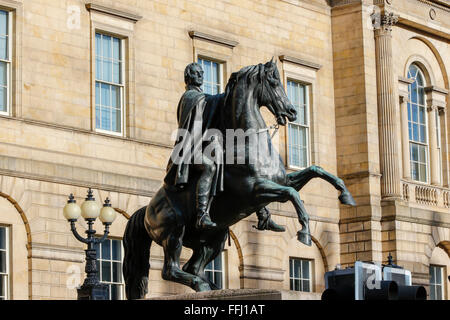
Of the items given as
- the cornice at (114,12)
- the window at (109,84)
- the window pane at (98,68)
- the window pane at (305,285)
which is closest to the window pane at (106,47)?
the window at (109,84)

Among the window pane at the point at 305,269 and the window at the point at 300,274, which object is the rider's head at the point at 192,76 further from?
the window pane at the point at 305,269

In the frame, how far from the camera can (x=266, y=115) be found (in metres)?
33.8

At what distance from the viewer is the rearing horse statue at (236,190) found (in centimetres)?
1514

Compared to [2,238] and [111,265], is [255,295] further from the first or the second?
[111,265]

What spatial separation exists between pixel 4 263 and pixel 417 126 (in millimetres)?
15441

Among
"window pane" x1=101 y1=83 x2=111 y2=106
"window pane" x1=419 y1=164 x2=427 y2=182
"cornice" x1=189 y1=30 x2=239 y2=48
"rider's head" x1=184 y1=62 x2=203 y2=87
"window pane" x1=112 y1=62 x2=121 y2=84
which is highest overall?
"cornice" x1=189 y1=30 x2=239 y2=48

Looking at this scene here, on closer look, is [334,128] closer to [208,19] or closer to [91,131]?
[208,19]

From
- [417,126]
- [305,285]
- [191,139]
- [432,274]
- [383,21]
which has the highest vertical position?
[383,21]

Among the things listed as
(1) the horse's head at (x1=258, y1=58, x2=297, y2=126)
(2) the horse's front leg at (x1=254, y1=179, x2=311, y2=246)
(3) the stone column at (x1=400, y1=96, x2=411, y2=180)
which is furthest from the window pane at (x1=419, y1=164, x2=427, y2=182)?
(2) the horse's front leg at (x1=254, y1=179, x2=311, y2=246)

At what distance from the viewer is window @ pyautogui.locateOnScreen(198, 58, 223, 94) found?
32.1 meters

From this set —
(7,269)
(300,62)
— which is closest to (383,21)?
(300,62)

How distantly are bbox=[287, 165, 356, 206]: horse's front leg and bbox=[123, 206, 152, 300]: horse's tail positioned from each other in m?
2.00

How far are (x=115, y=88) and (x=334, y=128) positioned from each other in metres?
8.39

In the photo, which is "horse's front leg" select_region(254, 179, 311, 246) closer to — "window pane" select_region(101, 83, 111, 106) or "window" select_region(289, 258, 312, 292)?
"window pane" select_region(101, 83, 111, 106)
